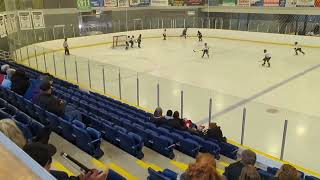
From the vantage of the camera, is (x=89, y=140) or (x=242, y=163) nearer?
(x=242, y=163)

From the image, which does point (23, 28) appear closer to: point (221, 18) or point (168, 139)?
point (168, 139)

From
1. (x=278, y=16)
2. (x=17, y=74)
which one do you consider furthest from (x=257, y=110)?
(x=278, y=16)

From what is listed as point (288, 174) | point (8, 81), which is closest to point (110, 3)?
point (8, 81)

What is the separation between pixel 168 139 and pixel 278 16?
21.7 m

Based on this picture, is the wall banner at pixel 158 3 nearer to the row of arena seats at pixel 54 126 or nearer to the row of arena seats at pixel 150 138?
the row of arena seats at pixel 150 138

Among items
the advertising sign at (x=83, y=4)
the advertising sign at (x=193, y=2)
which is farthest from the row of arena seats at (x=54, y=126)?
the advertising sign at (x=193, y=2)

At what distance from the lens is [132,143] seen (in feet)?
15.6

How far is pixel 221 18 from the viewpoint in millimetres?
27250

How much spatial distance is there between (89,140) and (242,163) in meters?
2.22

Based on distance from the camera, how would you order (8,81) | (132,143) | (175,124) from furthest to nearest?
(8,81), (175,124), (132,143)

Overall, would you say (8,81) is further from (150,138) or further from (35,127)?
(150,138)

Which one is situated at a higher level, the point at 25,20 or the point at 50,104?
the point at 25,20

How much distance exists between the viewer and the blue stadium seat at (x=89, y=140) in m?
4.48

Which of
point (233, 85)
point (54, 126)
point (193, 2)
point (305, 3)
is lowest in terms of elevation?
point (233, 85)
